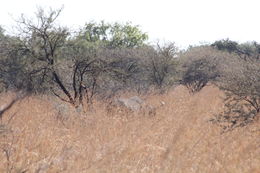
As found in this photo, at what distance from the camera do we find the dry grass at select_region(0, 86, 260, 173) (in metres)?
4.93

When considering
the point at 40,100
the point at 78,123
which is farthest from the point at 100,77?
the point at 78,123

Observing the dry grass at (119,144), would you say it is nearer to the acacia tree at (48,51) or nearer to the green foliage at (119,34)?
the acacia tree at (48,51)

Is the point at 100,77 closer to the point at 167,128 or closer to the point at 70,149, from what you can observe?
the point at 167,128

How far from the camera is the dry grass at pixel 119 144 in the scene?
4.93 metres

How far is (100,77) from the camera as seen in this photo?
1127cm

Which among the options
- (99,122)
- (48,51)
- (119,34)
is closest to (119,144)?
(99,122)

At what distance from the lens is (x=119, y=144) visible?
6152 millimetres

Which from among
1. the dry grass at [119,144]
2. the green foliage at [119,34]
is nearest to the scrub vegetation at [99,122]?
the dry grass at [119,144]

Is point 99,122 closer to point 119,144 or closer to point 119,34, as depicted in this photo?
point 119,144

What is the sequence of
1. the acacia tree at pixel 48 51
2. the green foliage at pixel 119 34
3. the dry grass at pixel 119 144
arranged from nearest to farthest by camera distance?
the dry grass at pixel 119 144 < the acacia tree at pixel 48 51 < the green foliage at pixel 119 34

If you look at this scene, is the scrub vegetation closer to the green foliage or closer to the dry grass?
the dry grass

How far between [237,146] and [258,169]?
132 cm

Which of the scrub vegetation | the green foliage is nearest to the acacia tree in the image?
the scrub vegetation

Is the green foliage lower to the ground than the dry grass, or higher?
higher
